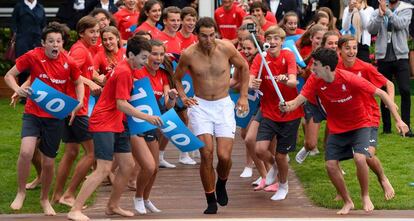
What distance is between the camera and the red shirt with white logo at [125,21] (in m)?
18.6

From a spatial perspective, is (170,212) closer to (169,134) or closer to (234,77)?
(169,134)

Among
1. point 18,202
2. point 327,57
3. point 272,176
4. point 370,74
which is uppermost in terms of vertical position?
point 327,57

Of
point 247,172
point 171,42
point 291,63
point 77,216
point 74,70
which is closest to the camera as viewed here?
point 77,216

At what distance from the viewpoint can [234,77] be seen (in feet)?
47.2

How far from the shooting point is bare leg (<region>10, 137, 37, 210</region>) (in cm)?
1298

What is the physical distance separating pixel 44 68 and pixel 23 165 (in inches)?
41.4

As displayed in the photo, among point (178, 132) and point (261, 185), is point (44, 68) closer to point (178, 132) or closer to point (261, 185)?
point (178, 132)

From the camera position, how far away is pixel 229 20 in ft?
65.9

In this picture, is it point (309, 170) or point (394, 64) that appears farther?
point (394, 64)

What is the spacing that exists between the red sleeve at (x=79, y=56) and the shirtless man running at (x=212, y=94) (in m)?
1.12

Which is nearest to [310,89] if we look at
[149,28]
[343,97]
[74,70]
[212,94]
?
[343,97]

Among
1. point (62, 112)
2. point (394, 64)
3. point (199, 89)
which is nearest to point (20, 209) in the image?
point (62, 112)

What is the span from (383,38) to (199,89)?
6.66m

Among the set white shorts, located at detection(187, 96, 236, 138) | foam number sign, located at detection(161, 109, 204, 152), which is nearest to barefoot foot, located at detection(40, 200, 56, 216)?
foam number sign, located at detection(161, 109, 204, 152)
